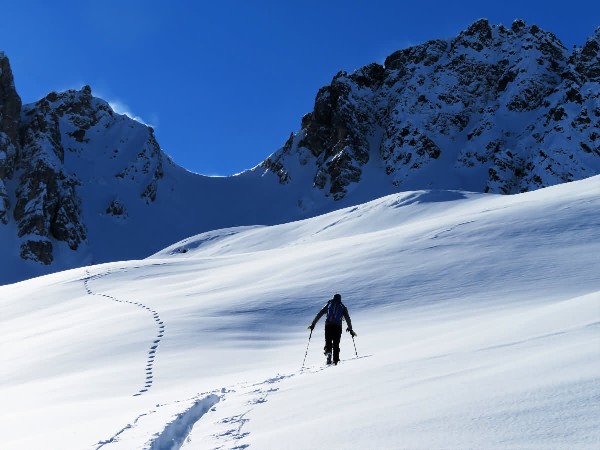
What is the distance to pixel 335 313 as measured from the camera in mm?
11883

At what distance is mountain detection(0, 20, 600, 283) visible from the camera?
110062 mm

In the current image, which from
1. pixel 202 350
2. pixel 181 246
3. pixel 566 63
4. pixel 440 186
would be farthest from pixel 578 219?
pixel 566 63

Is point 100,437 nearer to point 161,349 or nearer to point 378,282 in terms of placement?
point 161,349

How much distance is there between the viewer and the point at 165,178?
457 ft

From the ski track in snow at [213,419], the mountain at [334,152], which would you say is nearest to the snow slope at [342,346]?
the ski track in snow at [213,419]

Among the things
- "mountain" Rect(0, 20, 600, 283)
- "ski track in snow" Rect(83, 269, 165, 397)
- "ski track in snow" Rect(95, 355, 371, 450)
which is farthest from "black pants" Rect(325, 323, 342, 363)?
"mountain" Rect(0, 20, 600, 283)

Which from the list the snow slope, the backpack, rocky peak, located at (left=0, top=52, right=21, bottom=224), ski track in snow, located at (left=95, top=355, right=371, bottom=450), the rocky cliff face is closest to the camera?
the snow slope

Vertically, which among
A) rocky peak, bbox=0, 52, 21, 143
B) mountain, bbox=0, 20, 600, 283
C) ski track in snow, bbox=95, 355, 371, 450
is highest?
rocky peak, bbox=0, 52, 21, 143

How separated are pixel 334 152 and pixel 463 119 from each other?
28963 mm

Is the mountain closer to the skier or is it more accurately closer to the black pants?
the skier

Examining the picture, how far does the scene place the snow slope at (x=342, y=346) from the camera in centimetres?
477

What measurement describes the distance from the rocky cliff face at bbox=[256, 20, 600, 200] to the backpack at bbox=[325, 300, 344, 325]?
4083 inches

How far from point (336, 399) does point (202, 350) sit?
26.8 feet

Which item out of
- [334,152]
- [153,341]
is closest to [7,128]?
[334,152]
